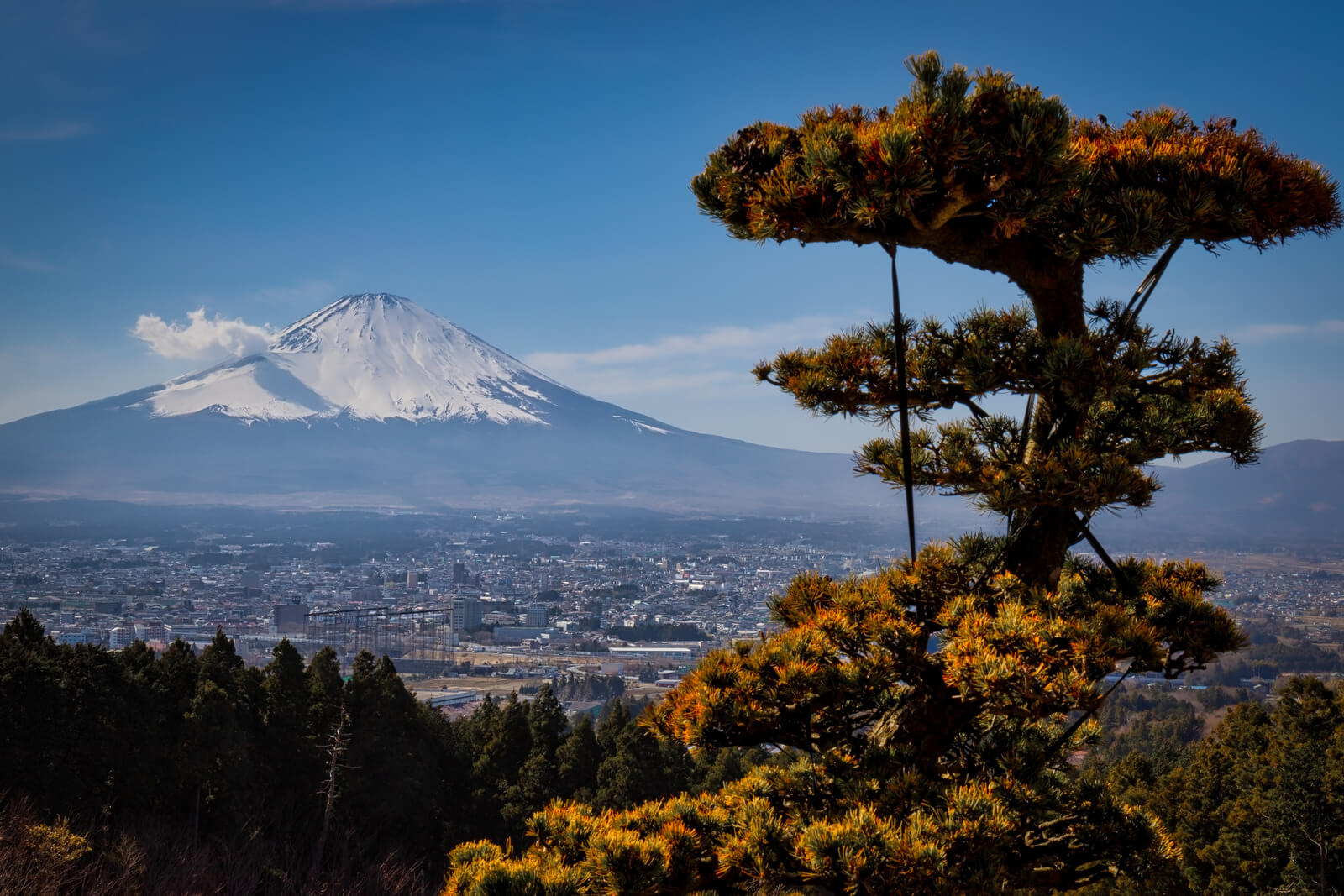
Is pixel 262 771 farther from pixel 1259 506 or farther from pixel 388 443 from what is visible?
pixel 388 443

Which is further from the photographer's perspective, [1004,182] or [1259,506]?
[1259,506]

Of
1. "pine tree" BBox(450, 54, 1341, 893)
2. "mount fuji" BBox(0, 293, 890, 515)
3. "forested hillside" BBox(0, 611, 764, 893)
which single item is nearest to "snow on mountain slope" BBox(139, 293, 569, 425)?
"mount fuji" BBox(0, 293, 890, 515)

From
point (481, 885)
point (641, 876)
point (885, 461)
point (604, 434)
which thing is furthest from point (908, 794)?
point (604, 434)

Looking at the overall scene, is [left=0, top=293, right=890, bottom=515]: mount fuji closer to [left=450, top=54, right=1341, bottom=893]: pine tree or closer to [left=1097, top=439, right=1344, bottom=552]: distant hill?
[left=1097, top=439, right=1344, bottom=552]: distant hill

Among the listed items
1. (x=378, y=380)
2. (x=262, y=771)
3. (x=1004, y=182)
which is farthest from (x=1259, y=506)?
(x=378, y=380)

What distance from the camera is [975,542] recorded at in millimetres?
3982

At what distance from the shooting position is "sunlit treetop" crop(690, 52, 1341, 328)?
119 inches

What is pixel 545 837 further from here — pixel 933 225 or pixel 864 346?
pixel 933 225

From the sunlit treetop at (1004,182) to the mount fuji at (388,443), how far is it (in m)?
120

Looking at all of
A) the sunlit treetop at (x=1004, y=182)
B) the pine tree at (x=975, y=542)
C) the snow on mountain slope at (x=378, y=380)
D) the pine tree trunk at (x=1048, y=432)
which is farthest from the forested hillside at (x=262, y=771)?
the snow on mountain slope at (x=378, y=380)

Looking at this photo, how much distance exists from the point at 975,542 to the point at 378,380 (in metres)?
171

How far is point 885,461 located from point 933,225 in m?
1.15

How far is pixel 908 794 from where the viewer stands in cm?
362

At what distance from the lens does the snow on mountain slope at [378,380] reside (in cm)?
16000
